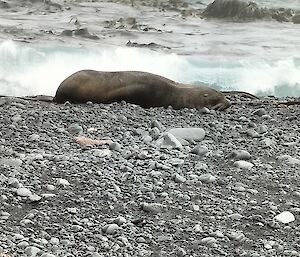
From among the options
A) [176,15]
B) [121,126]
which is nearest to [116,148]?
[121,126]

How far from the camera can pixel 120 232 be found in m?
3.68

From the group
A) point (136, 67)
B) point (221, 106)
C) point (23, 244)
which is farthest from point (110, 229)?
point (136, 67)

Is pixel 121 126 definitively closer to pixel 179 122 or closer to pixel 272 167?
pixel 179 122

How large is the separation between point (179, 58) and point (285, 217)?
7.66 meters

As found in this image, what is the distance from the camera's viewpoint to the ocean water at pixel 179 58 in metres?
9.57

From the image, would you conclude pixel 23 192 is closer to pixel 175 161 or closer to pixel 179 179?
pixel 179 179

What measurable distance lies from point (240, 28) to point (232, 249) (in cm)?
1250

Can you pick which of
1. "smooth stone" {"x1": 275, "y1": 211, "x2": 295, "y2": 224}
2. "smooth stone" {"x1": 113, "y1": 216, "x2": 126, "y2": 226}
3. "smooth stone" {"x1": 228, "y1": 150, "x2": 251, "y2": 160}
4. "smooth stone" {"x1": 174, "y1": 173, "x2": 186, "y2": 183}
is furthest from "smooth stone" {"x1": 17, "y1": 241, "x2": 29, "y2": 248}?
"smooth stone" {"x1": 228, "y1": 150, "x2": 251, "y2": 160}

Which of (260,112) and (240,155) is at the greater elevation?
(240,155)

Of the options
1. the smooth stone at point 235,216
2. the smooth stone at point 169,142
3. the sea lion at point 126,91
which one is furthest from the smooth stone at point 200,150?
the sea lion at point 126,91

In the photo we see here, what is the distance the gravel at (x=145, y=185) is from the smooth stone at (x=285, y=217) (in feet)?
0.04

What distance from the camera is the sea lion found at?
21.8 feet

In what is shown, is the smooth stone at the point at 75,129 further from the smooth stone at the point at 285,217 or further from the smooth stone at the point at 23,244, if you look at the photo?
the smooth stone at the point at 23,244

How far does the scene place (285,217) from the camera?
4.02 metres
